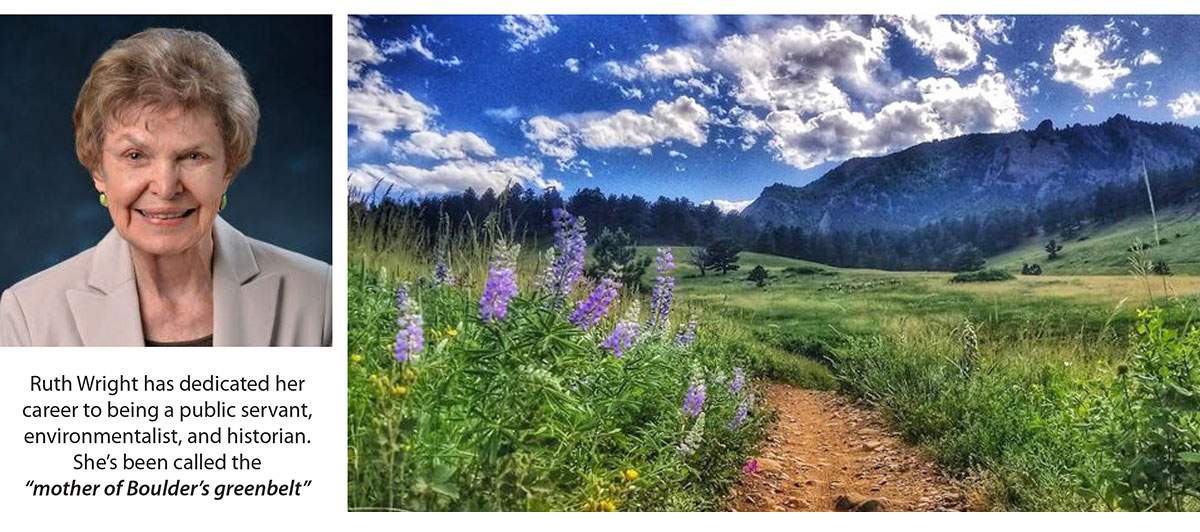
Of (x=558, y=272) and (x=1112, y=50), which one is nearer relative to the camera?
(x=558, y=272)

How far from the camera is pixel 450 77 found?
4852 mm

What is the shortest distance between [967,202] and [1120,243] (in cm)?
80

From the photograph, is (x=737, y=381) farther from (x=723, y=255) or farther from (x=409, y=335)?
(x=409, y=335)

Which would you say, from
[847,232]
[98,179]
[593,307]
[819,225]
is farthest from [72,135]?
[847,232]

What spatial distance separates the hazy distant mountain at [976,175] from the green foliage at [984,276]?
0.31m

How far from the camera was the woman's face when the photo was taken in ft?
13.8

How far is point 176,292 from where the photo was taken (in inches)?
173

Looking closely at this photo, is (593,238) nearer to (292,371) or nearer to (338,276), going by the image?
(338,276)

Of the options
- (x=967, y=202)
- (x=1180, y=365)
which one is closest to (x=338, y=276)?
(x=967, y=202)

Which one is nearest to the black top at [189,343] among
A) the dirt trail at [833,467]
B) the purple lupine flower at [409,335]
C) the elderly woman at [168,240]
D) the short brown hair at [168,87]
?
the elderly woman at [168,240]

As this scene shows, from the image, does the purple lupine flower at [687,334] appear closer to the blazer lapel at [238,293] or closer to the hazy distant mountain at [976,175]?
the hazy distant mountain at [976,175]

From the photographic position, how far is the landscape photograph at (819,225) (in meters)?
4.72

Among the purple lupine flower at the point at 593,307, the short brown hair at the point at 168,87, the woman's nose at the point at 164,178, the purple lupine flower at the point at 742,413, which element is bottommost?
the purple lupine flower at the point at 742,413

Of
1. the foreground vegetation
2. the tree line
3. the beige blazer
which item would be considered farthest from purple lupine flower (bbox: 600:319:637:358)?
the beige blazer
